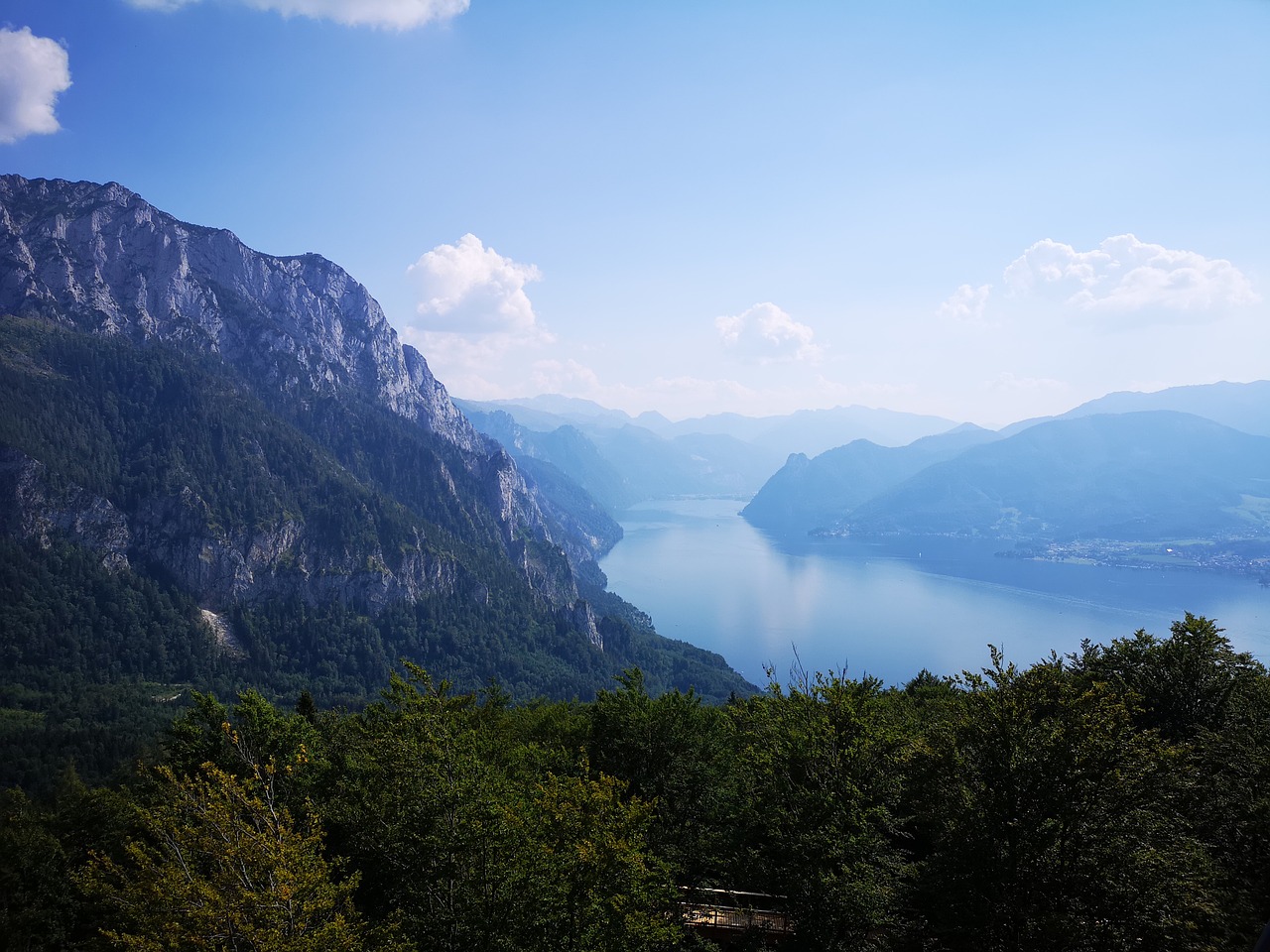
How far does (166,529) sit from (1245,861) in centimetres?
24679

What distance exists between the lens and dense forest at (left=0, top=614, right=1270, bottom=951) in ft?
44.6

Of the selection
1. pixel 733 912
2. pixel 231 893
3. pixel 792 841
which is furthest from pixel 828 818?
pixel 231 893

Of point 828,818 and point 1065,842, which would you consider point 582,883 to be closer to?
point 828,818

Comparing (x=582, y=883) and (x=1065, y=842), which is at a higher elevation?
(x=1065, y=842)

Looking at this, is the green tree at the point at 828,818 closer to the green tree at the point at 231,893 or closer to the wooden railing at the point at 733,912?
the wooden railing at the point at 733,912

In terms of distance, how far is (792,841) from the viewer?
59.9 feet

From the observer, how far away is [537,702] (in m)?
50.8

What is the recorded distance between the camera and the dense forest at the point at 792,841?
1359cm

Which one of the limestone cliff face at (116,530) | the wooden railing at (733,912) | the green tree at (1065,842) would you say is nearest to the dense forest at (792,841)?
the green tree at (1065,842)

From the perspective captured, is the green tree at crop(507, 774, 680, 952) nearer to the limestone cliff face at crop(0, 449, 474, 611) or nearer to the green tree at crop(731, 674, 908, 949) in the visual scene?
the green tree at crop(731, 674, 908, 949)

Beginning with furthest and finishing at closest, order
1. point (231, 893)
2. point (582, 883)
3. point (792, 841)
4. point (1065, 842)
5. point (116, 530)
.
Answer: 1. point (116, 530)
2. point (792, 841)
3. point (1065, 842)
4. point (582, 883)
5. point (231, 893)

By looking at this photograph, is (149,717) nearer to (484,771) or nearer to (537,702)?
(537,702)

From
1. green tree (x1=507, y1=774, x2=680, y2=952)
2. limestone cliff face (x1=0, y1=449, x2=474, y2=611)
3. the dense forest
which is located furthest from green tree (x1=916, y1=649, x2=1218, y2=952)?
limestone cliff face (x1=0, y1=449, x2=474, y2=611)

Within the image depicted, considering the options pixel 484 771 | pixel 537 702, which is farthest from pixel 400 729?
pixel 537 702
